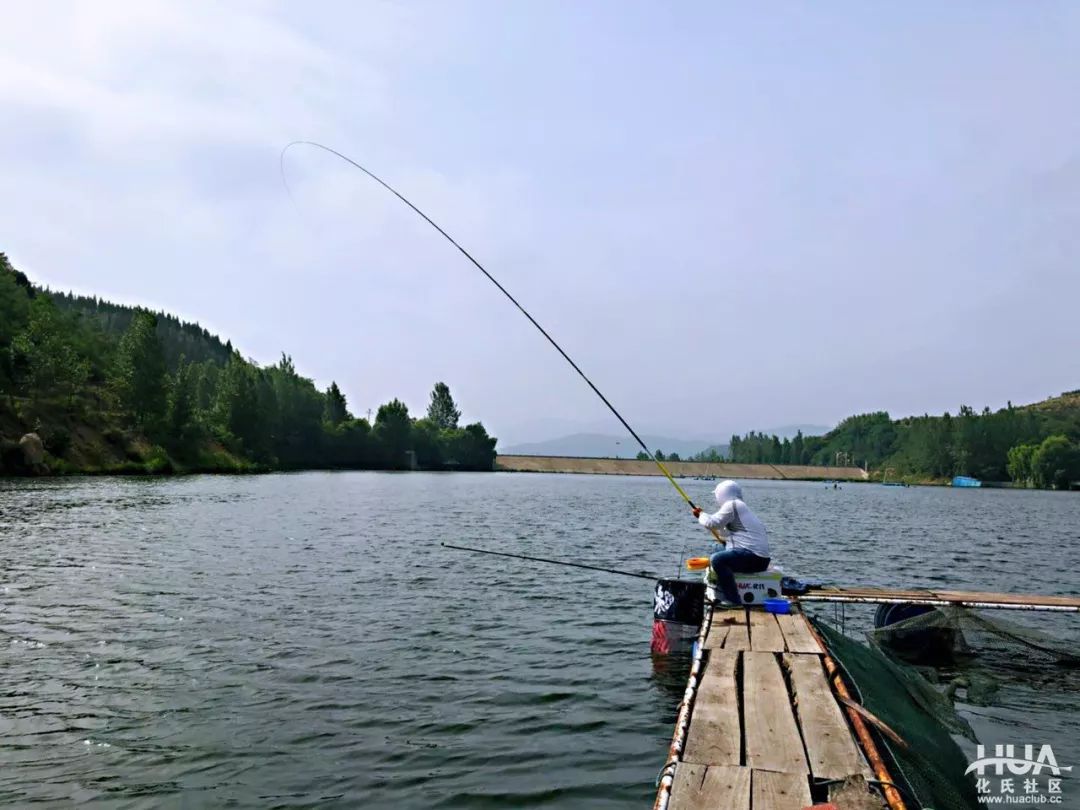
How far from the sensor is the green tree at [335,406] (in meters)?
172

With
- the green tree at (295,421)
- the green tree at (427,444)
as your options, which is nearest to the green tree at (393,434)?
the green tree at (427,444)

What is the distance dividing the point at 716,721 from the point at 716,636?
12.2ft

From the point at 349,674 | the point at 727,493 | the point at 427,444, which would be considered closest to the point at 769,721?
the point at 727,493

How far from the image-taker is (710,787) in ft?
18.9

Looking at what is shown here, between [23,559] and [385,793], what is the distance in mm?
20866

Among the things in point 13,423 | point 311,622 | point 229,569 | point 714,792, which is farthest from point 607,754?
point 13,423

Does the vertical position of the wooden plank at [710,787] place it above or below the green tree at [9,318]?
below

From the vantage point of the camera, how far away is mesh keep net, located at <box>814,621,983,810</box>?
666 centimetres

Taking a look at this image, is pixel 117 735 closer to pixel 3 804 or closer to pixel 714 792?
pixel 3 804

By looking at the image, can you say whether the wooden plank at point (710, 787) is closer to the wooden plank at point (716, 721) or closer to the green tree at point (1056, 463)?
the wooden plank at point (716, 721)

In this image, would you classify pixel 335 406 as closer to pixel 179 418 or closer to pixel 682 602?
pixel 179 418

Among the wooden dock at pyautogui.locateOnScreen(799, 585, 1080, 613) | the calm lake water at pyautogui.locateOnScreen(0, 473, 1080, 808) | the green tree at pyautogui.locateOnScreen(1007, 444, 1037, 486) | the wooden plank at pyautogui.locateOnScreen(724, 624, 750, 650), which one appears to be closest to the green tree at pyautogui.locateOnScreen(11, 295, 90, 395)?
the calm lake water at pyautogui.locateOnScreen(0, 473, 1080, 808)

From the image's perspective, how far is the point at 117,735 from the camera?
9742 millimetres

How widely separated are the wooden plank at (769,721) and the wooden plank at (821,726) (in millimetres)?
108
